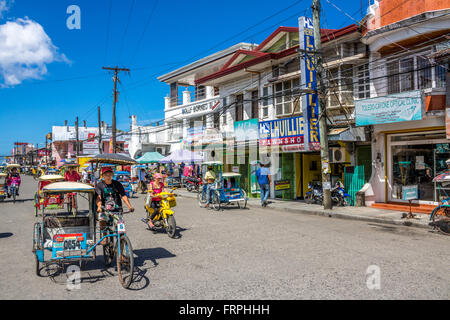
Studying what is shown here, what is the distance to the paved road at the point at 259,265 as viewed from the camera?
5125 mm

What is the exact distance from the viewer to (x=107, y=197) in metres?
6.68

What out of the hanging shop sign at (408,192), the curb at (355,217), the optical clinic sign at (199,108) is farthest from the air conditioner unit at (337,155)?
the optical clinic sign at (199,108)

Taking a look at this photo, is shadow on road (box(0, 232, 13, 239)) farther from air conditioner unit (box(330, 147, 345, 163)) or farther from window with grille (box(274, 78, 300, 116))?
window with grille (box(274, 78, 300, 116))

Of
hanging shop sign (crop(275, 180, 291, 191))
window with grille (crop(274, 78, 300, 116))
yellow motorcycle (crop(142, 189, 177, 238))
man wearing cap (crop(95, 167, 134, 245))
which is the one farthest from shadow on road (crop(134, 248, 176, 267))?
window with grille (crop(274, 78, 300, 116))

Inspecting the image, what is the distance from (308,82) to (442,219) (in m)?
8.13

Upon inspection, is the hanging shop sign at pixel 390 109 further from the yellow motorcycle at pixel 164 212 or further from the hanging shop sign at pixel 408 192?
the yellow motorcycle at pixel 164 212

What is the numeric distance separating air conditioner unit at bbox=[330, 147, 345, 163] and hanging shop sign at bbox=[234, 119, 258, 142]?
5042mm

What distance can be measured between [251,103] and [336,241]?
48.1ft

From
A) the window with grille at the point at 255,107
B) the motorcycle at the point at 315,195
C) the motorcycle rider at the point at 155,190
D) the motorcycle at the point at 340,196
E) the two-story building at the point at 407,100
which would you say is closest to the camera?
the motorcycle rider at the point at 155,190

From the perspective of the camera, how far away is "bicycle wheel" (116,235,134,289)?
5293 mm

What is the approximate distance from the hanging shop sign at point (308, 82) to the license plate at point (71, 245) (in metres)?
12.0

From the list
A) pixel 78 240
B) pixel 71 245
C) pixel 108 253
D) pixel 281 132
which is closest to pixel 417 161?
pixel 281 132
